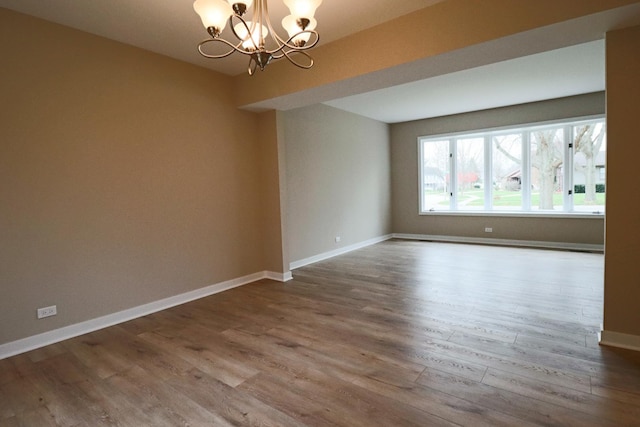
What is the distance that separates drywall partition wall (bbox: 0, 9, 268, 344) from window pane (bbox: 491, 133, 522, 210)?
5.50 m

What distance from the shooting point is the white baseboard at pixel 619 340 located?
2.44 m

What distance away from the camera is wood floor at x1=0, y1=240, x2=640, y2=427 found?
1881 mm

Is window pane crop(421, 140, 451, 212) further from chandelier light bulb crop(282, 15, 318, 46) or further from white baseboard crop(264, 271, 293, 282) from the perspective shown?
chandelier light bulb crop(282, 15, 318, 46)

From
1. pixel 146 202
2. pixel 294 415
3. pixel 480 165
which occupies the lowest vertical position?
pixel 294 415

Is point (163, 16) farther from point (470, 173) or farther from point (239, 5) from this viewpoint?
point (470, 173)

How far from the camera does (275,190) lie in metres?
4.61

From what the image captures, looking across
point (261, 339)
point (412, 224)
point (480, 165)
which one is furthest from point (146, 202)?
point (480, 165)

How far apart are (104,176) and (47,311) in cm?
129

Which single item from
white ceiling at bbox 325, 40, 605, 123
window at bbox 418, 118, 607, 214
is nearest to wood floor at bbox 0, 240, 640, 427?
white ceiling at bbox 325, 40, 605, 123

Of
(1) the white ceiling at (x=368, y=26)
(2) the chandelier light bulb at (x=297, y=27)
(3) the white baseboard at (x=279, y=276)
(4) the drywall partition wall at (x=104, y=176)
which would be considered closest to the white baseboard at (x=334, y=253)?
(3) the white baseboard at (x=279, y=276)

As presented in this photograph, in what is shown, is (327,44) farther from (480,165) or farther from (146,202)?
(480,165)

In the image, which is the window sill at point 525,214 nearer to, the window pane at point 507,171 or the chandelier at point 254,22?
the window pane at point 507,171

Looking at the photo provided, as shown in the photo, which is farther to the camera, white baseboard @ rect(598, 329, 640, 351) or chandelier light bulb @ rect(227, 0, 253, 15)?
white baseboard @ rect(598, 329, 640, 351)

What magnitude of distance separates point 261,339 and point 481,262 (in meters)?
3.98
